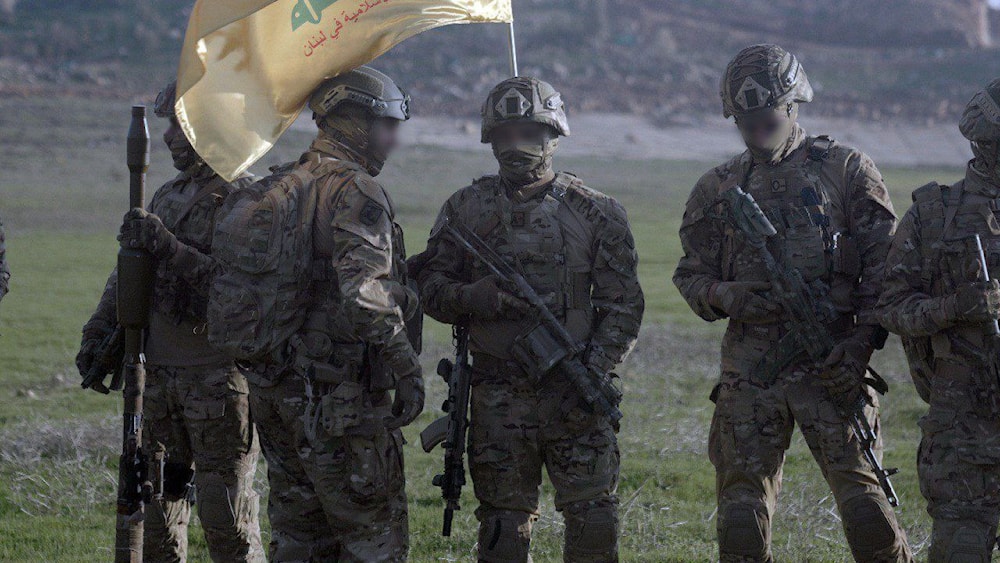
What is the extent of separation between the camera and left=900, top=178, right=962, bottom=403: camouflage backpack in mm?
6258

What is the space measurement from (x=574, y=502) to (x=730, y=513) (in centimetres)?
83

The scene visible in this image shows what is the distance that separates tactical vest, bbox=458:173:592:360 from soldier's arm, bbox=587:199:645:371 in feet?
0.24

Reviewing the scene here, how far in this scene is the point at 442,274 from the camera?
698cm

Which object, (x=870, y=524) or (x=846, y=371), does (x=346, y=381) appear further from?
(x=870, y=524)

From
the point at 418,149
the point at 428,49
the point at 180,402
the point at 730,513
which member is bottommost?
the point at 730,513

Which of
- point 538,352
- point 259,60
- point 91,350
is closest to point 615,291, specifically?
point 538,352

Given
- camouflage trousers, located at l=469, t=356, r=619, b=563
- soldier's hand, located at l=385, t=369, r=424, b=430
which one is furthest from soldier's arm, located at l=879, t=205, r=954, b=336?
soldier's hand, located at l=385, t=369, r=424, b=430

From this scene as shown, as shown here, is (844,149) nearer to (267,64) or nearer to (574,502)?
(574,502)

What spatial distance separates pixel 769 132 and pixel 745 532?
2099 millimetres

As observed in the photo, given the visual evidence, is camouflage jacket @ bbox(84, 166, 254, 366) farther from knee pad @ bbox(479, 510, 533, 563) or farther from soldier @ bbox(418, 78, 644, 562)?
knee pad @ bbox(479, 510, 533, 563)

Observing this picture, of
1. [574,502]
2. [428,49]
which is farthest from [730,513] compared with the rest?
[428,49]

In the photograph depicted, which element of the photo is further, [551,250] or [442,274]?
[442,274]

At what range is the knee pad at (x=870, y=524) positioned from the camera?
21.2 ft

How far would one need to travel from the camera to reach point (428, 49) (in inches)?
2247
